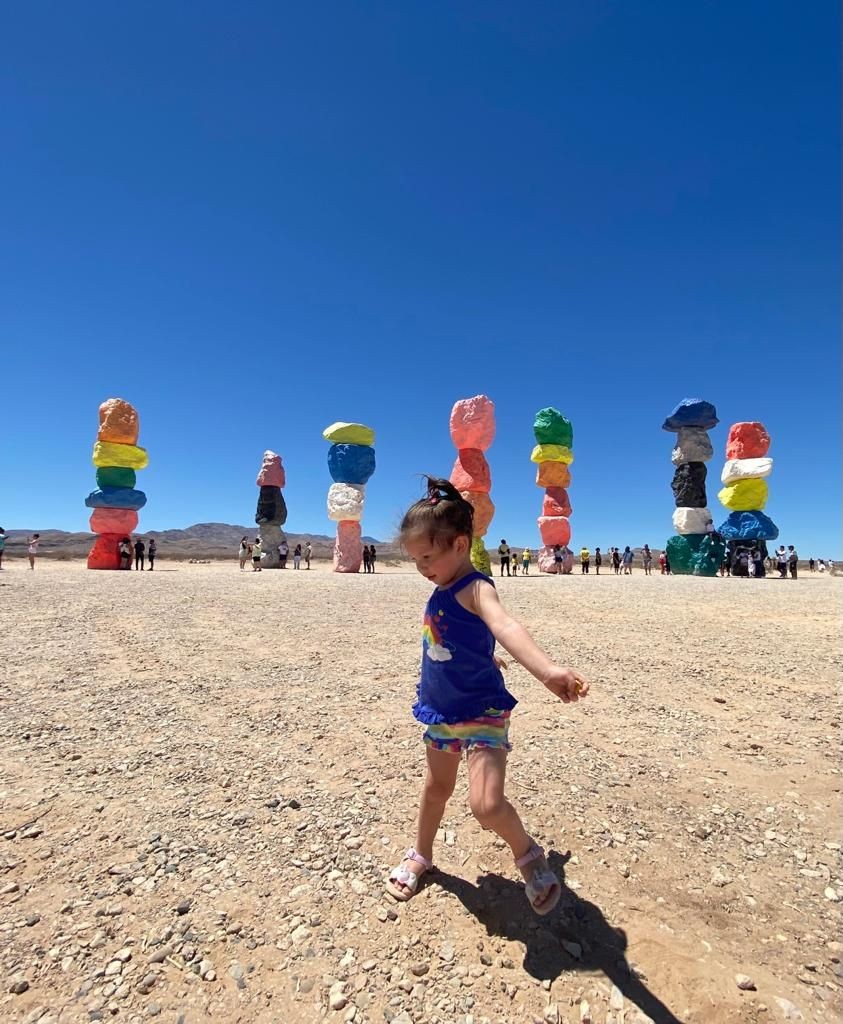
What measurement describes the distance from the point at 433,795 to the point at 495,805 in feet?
1.21

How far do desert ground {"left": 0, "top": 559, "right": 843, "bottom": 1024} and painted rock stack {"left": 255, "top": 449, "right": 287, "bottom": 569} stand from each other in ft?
63.6

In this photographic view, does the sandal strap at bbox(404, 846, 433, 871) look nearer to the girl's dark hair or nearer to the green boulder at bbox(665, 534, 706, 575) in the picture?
the girl's dark hair

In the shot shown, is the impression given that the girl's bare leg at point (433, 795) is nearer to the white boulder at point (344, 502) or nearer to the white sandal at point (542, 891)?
the white sandal at point (542, 891)

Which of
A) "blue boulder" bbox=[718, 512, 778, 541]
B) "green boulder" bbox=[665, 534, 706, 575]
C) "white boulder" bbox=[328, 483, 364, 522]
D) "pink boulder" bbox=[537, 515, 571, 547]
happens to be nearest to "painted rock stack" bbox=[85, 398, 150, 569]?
"white boulder" bbox=[328, 483, 364, 522]

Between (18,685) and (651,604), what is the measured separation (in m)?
10.4

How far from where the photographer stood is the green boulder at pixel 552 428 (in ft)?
81.2

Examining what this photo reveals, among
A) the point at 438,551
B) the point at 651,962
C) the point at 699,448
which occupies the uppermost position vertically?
the point at 699,448

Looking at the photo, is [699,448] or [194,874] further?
[699,448]

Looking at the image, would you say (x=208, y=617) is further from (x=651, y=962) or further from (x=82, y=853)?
(x=651, y=962)

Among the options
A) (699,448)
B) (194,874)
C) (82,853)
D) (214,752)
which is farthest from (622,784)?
(699,448)

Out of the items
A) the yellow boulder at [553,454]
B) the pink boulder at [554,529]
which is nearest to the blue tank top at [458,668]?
the pink boulder at [554,529]

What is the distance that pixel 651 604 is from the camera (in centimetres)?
1091

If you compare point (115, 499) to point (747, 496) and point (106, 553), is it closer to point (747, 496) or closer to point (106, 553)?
point (106, 553)

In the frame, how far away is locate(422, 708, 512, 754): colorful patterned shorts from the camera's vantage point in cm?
218
